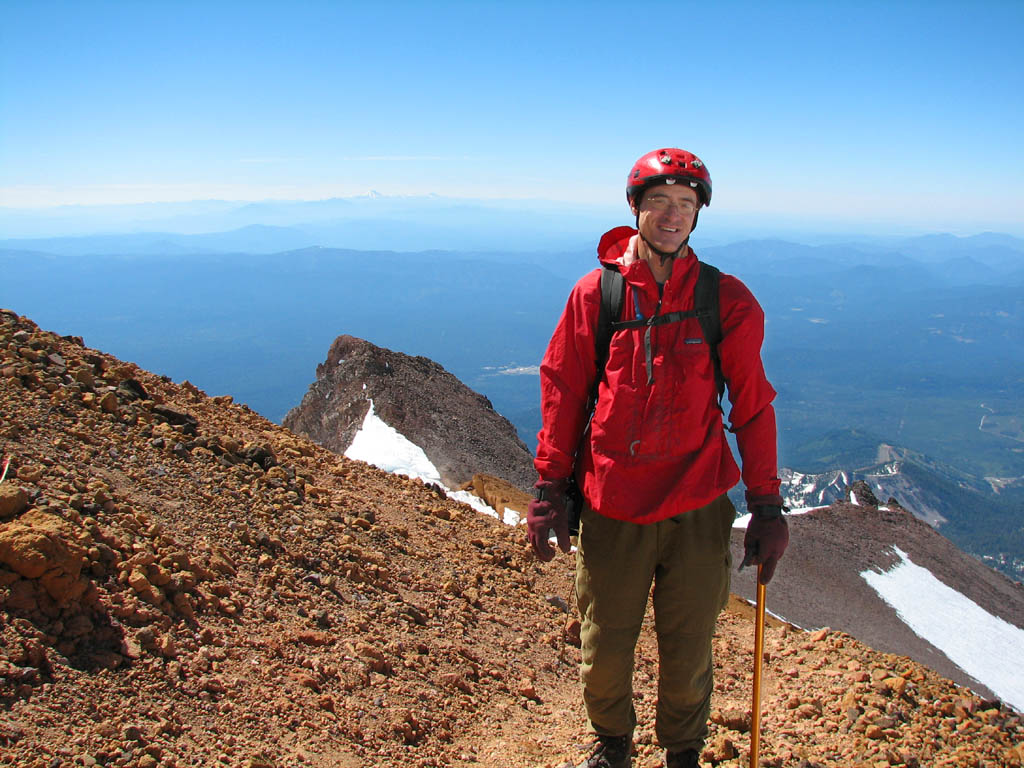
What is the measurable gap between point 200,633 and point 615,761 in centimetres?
306

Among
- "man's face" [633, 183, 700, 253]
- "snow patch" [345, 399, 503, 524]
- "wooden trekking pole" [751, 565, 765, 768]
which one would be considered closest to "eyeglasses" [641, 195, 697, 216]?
"man's face" [633, 183, 700, 253]

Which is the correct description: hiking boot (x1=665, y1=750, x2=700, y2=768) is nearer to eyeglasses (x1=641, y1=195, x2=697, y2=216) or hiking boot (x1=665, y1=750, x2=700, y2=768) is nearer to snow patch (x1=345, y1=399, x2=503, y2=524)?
eyeglasses (x1=641, y1=195, x2=697, y2=216)

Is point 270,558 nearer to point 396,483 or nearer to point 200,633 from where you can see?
point 200,633

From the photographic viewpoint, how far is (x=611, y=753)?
156 inches

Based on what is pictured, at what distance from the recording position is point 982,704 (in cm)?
540

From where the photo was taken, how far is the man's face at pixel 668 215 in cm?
360

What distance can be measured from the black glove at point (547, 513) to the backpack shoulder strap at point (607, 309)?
75cm

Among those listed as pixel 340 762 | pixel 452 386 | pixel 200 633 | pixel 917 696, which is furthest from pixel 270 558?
pixel 452 386

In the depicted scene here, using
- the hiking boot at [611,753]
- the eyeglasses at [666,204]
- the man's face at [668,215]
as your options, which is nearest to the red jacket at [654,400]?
the man's face at [668,215]

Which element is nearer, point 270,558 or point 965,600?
point 270,558

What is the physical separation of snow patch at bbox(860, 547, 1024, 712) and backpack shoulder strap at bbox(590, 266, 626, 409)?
3543 cm

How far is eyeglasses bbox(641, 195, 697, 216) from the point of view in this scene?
3.63m

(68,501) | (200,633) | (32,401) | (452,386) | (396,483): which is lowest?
(452,386)

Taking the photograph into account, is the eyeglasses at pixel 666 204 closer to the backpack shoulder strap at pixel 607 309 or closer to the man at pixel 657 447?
the man at pixel 657 447
